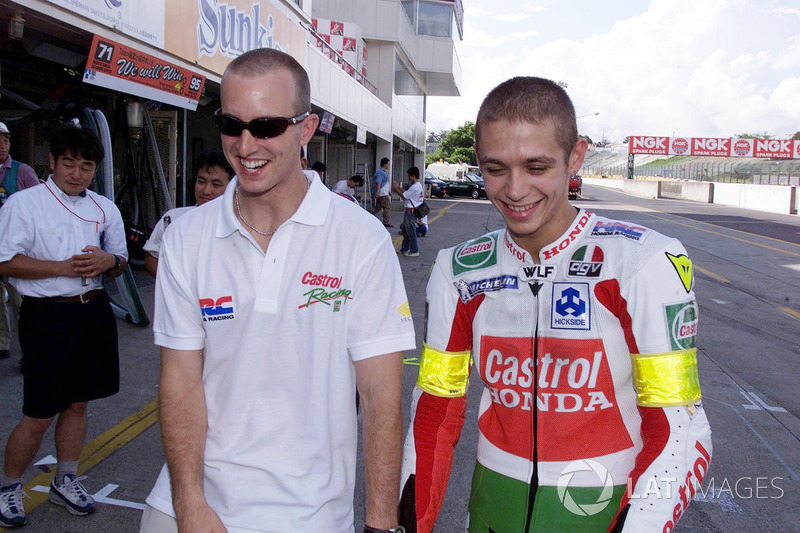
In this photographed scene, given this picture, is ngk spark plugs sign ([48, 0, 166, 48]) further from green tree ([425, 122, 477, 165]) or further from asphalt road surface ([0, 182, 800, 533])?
green tree ([425, 122, 477, 165])

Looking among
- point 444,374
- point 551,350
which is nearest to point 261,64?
point 444,374

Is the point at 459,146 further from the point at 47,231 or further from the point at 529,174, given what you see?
the point at 529,174

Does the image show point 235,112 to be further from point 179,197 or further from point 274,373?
point 179,197

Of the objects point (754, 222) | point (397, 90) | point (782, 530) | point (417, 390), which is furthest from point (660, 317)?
point (397, 90)

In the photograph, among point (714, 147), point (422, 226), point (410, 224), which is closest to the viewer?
point (410, 224)

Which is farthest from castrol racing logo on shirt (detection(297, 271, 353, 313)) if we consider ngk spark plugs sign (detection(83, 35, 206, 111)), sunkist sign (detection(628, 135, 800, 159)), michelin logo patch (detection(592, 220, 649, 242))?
sunkist sign (detection(628, 135, 800, 159))

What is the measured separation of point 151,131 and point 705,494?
8.71 meters

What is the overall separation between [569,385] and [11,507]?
10.1 ft

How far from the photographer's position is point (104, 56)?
8234mm

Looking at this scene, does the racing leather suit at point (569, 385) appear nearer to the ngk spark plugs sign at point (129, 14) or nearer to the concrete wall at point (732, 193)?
the ngk spark plugs sign at point (129, 14)

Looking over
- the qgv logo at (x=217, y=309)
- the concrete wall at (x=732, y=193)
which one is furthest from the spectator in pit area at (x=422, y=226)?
the concrete wall at (x=732, y=193)

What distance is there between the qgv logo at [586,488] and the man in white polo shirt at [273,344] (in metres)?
0.47

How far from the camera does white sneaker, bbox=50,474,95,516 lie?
3668 millimetres

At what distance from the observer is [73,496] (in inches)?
145
